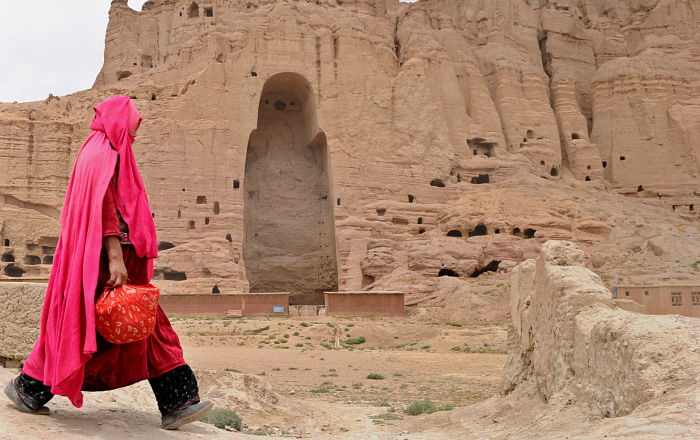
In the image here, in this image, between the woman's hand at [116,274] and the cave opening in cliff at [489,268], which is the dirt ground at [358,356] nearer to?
the woman's hand at [116,274]

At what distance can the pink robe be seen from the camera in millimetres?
4724

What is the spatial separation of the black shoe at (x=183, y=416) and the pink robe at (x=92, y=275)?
0.36 meters

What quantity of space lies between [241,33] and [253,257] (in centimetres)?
1241

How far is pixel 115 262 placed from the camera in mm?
4887

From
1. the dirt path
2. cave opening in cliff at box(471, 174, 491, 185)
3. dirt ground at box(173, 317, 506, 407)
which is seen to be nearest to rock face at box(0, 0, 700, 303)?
cave opening in cliff at box(471, 174, 491, 185)

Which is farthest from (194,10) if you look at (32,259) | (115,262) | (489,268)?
(115,262)

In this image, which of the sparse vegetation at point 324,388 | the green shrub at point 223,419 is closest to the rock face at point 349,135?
the sparse vegetation at point 324,388

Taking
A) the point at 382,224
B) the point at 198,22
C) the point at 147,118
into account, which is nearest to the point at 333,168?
the point at 382,224

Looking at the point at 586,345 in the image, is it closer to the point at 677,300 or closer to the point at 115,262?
the point at 115,262

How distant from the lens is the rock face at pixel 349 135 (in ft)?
116

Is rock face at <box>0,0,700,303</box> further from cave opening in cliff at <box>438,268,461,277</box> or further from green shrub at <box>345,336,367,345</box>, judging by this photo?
green shrub at <box>345,336,367,345</box>

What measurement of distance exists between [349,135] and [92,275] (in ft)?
112

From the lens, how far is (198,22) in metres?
44.3

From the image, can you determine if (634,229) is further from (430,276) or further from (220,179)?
(220,179)
